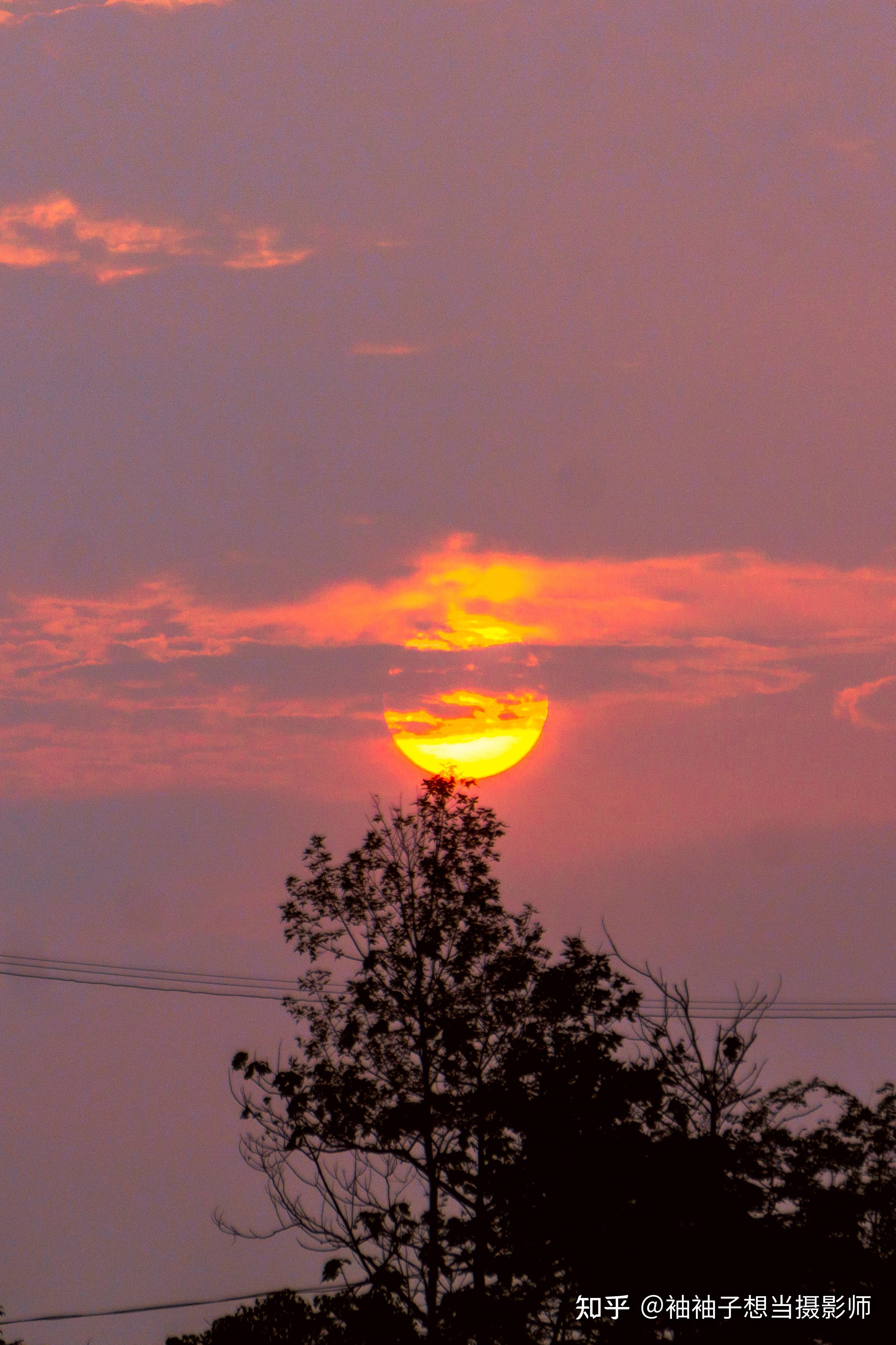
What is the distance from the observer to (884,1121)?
29.5 m

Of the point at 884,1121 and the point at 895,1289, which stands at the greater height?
the point at 884,1121

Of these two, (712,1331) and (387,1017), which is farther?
(387,1017)

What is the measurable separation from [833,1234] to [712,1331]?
90.3 inches

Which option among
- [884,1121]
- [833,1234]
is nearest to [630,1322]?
[833,1234]

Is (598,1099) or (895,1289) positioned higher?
(598,1099)

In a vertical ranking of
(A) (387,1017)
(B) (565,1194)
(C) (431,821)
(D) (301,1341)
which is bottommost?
(D) (301,1341)

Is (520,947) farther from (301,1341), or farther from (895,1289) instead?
(301,1341)

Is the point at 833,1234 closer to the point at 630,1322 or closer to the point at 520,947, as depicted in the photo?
the point at 630,1322

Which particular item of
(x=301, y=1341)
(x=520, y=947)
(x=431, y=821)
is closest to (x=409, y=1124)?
(x=520, y=947)

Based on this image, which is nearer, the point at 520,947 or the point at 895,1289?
the point at 895,1289

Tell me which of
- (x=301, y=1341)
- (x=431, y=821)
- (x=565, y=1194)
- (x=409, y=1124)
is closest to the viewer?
(x=565, y=1194)

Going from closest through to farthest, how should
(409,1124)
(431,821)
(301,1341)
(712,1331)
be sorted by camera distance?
1. (712,1331)
2. (409,1124)
3. (431,821)
4. (301,1341)

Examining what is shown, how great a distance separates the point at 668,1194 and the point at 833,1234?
2.42 meters

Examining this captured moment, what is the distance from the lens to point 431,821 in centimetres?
3078
